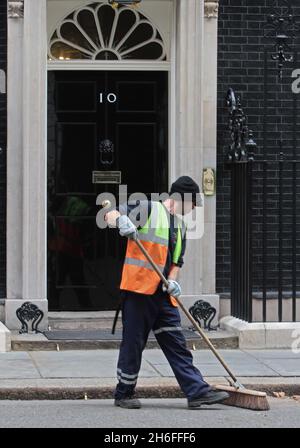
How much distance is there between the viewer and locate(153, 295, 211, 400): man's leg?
8.01 metres

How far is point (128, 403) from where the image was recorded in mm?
8031

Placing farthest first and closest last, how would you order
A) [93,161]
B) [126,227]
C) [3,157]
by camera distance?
[93,161]
[3,157]
[126,227]

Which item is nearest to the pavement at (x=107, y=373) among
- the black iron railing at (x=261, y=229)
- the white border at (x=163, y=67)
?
the black iron railing at (x=261, y=229)

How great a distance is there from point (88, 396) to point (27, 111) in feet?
11.9

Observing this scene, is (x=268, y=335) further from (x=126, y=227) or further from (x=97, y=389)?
(x=126, y=227)

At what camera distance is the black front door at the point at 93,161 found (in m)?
11.5

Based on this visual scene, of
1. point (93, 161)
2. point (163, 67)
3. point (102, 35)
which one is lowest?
point (93, 161)

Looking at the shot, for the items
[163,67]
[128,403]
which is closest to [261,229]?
[163,67]

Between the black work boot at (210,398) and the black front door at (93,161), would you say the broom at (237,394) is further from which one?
the black front door at (93,161)

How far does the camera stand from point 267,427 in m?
7.47

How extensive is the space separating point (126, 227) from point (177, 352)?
1141 mm

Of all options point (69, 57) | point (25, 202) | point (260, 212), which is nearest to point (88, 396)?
point (25, 202)

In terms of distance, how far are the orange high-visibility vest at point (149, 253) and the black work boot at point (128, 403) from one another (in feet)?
2.84
